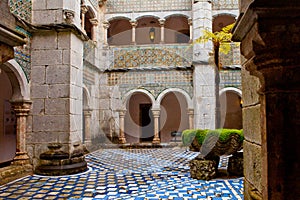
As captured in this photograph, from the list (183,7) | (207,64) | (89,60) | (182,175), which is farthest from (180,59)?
(182,175)

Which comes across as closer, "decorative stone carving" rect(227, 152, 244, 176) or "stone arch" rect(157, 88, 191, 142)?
"decorative stone carving" rect(227, 152, 244, 176)

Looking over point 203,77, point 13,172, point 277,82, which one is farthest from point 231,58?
point 277,82

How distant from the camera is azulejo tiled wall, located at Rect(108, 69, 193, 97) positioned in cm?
1062

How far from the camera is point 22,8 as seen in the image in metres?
5.64

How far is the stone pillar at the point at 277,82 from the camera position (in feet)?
4.39

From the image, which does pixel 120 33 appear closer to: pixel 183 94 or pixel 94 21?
pixel 94 21

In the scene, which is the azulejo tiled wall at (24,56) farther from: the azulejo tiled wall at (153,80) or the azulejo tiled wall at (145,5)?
the azulejo tiled wall at (145,5)

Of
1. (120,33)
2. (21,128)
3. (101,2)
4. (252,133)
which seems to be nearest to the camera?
(252,133)

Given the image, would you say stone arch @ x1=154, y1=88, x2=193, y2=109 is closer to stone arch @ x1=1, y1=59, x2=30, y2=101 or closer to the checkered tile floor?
the checkered tile floor

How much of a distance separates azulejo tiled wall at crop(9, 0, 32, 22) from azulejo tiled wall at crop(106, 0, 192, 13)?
537 centimetres

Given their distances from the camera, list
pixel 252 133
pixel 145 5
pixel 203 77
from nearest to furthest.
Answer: pixel 252 133 → pixel 203 77 → pixel 145 5

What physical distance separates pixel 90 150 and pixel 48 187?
464 centimetres

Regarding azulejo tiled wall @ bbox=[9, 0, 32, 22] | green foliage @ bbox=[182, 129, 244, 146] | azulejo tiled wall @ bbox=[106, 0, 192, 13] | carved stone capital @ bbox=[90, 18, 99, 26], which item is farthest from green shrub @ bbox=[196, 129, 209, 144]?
azulejo tiled wall @ bbox=[106, 0, 192, 13]

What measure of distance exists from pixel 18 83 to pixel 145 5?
676 centimetres
